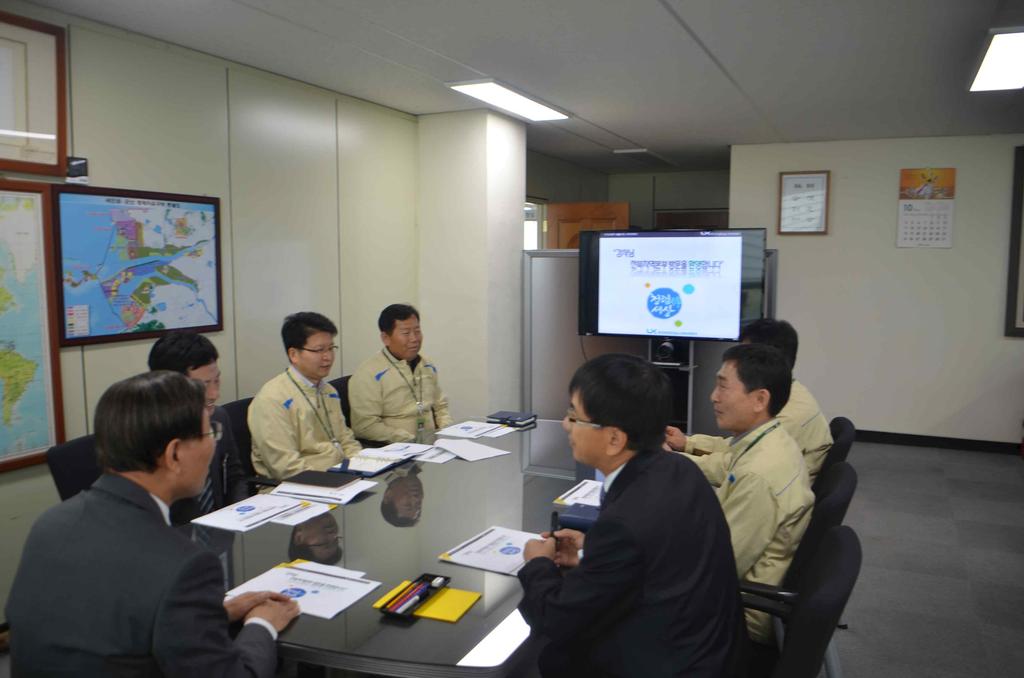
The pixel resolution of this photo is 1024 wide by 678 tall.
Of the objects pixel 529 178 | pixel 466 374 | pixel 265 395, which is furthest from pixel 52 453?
pixel 529 178

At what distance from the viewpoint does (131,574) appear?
1247mm

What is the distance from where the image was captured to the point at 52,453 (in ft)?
7.51

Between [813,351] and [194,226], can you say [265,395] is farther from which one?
[813,351]

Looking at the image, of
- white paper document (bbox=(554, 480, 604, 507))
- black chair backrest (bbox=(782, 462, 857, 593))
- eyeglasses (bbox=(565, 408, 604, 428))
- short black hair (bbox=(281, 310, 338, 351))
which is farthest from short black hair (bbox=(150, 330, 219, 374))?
black chair backrest (bbox=(782, 462, 857, 593))

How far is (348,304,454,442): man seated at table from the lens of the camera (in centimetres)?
386

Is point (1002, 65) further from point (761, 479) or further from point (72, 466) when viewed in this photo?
point (72, 466)

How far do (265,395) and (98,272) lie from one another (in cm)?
103

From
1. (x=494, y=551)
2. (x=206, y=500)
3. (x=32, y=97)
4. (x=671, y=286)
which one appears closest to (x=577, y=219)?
(x=671, y=286)

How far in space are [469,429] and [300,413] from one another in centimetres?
85

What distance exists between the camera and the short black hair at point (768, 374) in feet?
7.43

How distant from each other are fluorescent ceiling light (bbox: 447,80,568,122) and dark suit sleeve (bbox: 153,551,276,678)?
11.8ft

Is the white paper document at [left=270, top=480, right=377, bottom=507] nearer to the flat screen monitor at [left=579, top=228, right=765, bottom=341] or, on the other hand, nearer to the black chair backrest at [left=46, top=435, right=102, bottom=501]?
the black chair backrest at [left=46, top=435, right=102, bottom=501]

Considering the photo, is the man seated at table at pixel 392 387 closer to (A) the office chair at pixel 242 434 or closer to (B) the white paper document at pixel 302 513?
(A) the office chair at pixel 242 434

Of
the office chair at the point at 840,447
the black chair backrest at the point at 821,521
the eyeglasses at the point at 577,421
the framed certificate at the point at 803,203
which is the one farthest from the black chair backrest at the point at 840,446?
the framed certificate at the point at 803,203
